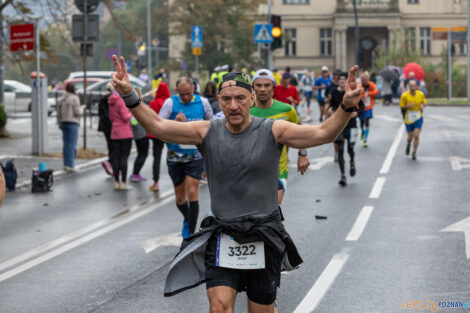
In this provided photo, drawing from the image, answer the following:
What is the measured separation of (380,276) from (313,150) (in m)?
14.1

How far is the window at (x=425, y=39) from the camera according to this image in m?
84.6

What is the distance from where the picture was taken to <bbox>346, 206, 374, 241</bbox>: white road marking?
10344 mm

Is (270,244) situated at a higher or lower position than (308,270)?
higher

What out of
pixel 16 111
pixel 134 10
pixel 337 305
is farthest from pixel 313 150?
pixel 134 10

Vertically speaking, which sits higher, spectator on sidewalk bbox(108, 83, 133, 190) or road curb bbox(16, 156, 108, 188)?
spectator on sidewalk bbox(108, 83, 133, 190)

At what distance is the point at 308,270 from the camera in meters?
8.52

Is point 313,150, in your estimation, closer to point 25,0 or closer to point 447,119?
point 25,0

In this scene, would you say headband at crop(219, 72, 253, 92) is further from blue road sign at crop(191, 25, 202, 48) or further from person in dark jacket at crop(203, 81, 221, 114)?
blue road sign at crop(191, 25, 202, 48)

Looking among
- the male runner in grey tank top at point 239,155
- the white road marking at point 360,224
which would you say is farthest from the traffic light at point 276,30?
the male runner in grey tank top at point 239,155

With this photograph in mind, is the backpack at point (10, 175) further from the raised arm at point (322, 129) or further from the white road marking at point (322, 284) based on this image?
the raised arm at point (322, 129)

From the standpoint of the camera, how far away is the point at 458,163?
18531mm

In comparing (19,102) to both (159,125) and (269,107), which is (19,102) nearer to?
(269,107)

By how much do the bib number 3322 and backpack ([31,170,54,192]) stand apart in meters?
10.9

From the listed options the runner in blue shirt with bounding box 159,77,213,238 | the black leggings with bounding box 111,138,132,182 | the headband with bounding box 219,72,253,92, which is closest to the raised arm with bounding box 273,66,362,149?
the headband with bounding box 219,72,253,92
